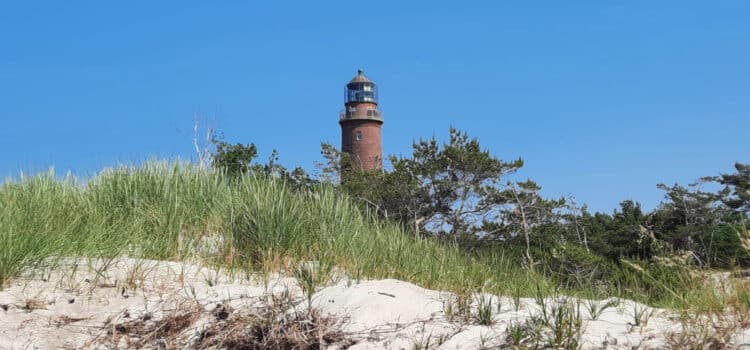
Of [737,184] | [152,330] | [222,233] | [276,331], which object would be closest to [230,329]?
[276,331]

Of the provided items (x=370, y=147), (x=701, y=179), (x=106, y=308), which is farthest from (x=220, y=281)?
(x=370, y=147)

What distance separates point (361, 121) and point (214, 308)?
3845 cm

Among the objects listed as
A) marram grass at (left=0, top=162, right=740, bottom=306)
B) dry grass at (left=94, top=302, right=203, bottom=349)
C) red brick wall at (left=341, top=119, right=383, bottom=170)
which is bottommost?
dry grass at (left=94, top=302, right=203, bottom=349)

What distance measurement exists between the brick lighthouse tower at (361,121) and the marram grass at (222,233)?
34260 millimetres

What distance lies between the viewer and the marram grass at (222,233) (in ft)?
19.4

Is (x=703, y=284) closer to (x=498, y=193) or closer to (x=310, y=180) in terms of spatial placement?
(x=498, y=193)

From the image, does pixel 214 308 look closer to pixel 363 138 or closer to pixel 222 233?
pixel 222 233

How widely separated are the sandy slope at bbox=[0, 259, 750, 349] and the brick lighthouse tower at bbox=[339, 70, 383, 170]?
36574mm

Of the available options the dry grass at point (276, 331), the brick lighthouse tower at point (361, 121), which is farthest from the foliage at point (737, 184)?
the dry grass at point (276, 331)

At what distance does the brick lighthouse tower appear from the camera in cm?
4306

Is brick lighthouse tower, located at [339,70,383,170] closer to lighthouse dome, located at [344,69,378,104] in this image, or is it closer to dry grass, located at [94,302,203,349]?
lighthouse dome, located at [344,69,378,104]

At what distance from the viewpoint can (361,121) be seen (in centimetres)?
4309

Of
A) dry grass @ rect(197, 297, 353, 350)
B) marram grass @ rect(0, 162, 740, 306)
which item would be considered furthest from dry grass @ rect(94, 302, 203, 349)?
marram grass @ rect(0, 162, 740, 306)

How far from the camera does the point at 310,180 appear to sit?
26.5 metres
